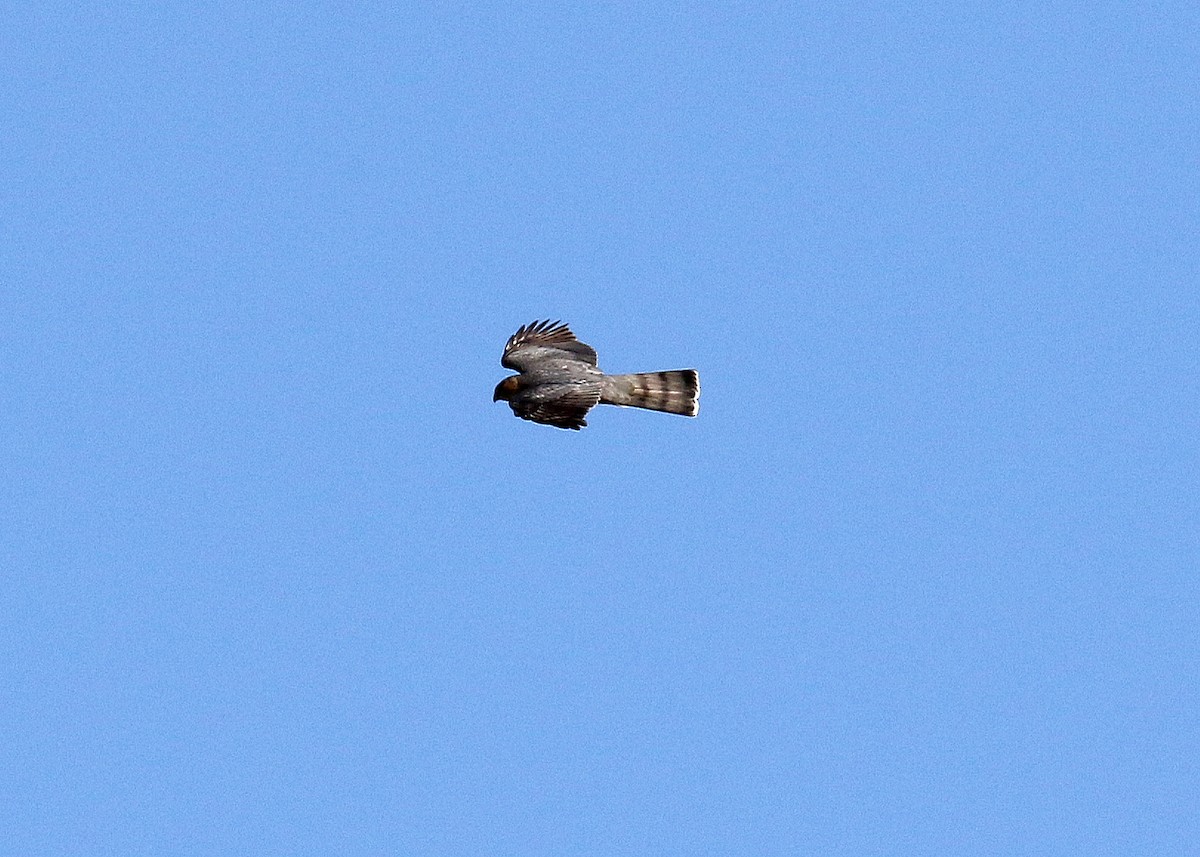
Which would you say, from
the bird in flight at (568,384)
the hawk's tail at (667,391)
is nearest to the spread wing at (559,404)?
the bird in flight at (568,384)

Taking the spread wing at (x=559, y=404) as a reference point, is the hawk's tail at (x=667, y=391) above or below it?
above

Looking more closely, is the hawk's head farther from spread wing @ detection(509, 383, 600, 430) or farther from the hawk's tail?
the hawk's tail

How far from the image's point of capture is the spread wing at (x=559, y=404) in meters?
20.0

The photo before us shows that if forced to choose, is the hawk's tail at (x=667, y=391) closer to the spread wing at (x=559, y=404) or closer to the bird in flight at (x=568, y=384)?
the bird in flight at (x=568, y=384)

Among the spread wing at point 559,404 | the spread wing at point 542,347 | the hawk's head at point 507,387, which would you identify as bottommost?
the spread wing at point 559,404

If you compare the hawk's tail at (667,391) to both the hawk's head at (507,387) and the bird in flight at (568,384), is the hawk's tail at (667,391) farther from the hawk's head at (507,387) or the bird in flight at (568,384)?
the hawk's head at (507,387)

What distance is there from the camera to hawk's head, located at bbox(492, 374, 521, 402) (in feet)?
68.0

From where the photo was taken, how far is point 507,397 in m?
20.7

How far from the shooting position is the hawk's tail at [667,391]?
830 inches

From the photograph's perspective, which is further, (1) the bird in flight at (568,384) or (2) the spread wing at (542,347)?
(2) the spread wing at (542,347)

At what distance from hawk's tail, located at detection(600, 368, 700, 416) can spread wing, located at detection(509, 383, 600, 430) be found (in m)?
0.80

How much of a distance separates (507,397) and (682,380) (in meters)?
2.36

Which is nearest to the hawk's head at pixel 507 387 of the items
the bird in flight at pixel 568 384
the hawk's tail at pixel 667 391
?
the bird in flight at pixel 568 384

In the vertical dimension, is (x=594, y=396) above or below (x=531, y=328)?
below
